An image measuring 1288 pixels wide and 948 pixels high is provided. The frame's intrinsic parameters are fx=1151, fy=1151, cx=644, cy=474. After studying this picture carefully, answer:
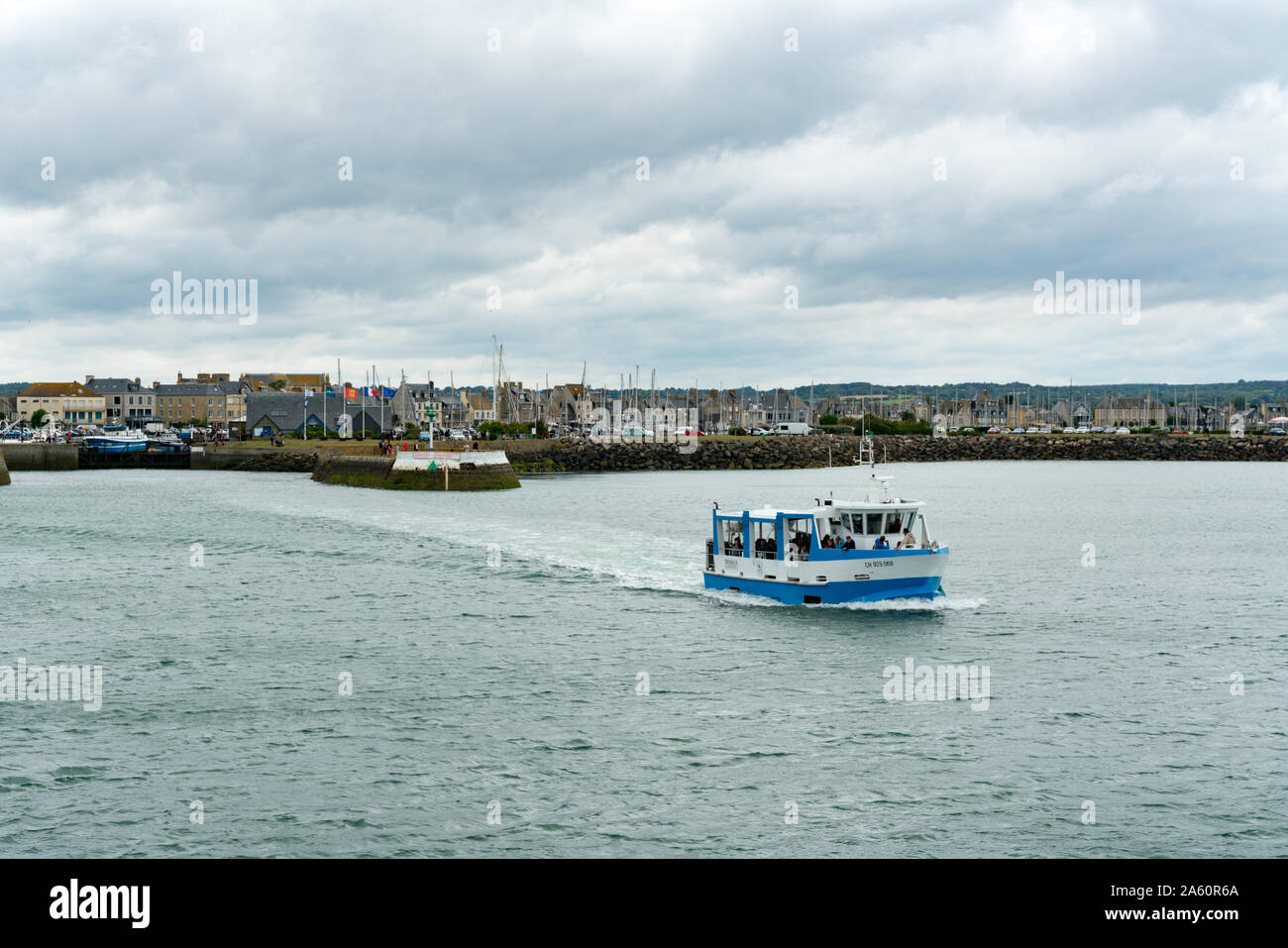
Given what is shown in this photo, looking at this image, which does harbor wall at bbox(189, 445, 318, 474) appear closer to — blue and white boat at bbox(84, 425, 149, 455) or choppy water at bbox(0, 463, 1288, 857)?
blue and white boat at bbox(84, 425, 149, 455)

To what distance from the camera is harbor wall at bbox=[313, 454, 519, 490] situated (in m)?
101

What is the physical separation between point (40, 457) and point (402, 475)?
7031 cm

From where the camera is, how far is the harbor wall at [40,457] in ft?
473

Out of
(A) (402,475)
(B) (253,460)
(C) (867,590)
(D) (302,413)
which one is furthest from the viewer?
(D) (302,413)

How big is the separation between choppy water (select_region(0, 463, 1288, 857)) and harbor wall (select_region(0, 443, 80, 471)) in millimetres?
95498

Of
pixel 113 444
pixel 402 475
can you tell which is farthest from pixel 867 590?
pixel 113 444

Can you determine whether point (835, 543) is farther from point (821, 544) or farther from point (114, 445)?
point (114, 445)

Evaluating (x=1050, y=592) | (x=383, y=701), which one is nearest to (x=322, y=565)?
(x=383, y=701)

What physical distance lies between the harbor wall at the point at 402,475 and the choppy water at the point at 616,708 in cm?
3932

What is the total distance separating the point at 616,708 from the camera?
2811 cm

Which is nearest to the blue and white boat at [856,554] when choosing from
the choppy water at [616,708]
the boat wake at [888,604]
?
the boat wake at [888,604]

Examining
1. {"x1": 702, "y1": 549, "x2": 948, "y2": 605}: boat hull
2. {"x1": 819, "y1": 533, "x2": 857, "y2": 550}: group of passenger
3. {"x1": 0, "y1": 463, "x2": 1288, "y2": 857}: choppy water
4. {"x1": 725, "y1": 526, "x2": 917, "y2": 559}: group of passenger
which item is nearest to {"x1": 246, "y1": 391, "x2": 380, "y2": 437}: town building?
{"x1": 0, "y1": 463, "x2": 1288, "y2": 857}: choppy water

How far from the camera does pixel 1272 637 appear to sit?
1499 inches
